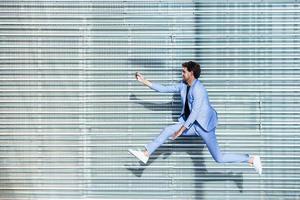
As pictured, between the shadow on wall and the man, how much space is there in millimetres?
373

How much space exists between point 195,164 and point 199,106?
99 cm

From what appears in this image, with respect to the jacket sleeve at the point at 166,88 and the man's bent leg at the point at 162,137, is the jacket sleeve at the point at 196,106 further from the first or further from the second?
the jacket sleeve at the point at 166,88

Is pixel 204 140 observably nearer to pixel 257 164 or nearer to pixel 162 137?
pixel 162 137

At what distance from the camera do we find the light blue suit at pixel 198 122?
6051 millimetres

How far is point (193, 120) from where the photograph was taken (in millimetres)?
6035

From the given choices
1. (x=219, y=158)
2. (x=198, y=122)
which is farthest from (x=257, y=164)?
(x=198, y=122)

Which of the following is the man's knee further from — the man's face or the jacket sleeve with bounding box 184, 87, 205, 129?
the man's face

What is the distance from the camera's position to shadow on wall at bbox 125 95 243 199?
6676mm

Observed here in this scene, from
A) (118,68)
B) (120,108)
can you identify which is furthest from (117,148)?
(118,68)

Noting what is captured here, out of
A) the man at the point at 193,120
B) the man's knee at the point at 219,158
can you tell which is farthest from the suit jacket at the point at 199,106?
the man's knee at the point at 219,158

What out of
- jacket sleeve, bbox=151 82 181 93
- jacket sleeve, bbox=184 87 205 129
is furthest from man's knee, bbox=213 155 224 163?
jacket sleeve, bbox=151 82 181 93

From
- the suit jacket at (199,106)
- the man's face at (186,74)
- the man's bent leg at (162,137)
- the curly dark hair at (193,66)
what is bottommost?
the man's bent leg at (162,137)

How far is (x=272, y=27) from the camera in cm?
660

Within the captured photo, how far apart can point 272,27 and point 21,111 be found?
3300 millimetres
